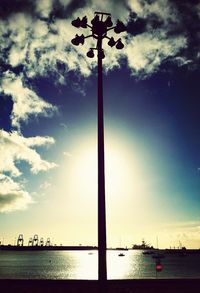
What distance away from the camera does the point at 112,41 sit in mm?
8125

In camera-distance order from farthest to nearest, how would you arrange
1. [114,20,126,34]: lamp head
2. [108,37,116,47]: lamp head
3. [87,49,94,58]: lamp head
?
[87,49,94,58]: lamp head → [108,37,116,47]: lamp head → [114,20,126,34]: lamp head

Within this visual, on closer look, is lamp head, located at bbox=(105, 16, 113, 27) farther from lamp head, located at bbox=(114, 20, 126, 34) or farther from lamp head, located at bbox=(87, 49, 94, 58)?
lamp head, located at bbox=(87, 49, 94, 58)

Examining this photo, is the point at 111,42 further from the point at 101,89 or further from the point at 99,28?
the point at 101,89
